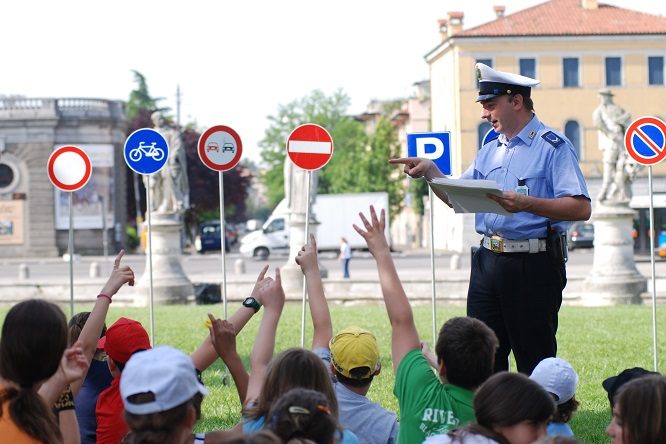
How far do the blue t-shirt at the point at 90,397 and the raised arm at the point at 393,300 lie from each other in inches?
87.9

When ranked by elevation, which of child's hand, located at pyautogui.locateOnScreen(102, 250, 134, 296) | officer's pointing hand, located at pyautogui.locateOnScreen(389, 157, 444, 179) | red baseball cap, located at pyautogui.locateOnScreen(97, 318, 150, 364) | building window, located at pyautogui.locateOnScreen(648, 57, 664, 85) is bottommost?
red baseball cap, located at pyautogui.locateOnScreen(97, 318, 150, 364)

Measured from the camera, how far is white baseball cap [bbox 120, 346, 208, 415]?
463 centimetres

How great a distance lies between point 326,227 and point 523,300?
53913mm

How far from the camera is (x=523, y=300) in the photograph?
7512mm

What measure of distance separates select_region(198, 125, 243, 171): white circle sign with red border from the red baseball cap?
7.62m

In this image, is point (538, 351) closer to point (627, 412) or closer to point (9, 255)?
point (627, 412)

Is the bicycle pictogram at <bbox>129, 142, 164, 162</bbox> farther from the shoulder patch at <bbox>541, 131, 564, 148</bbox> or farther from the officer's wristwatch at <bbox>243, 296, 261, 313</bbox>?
the officer's wristwatch at <bbox>243, 296, 261, 313</bbox>

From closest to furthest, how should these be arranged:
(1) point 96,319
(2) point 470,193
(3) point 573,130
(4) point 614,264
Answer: (1) point 96,319 → (2) point 470,193 → (4) point 614,264 → (3) point 573,130

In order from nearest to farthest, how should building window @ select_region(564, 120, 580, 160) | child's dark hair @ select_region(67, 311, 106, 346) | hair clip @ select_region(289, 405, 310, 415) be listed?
hair clip @ select_region(289, 405, 310, 415) → child's dark hair @ select_region(67, 311, 106, 346) → building window @ select_region(564, 120, 580, 160)

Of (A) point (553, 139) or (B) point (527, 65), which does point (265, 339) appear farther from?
(B) point (527, 65)

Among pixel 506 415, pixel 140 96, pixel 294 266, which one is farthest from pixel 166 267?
pixel 140 96

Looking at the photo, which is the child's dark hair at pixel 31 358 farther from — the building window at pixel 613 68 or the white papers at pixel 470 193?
the building window at pixel 613 68

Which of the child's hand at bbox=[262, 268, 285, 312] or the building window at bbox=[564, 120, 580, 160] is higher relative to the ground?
the building window at bbox=[564, 120, 580, 160]

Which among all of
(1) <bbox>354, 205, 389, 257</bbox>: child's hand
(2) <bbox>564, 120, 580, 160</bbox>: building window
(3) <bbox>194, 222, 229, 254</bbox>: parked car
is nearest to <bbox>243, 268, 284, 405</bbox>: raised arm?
(1) <bbox>354, 205, 389, 257</bbox>: child's hand
